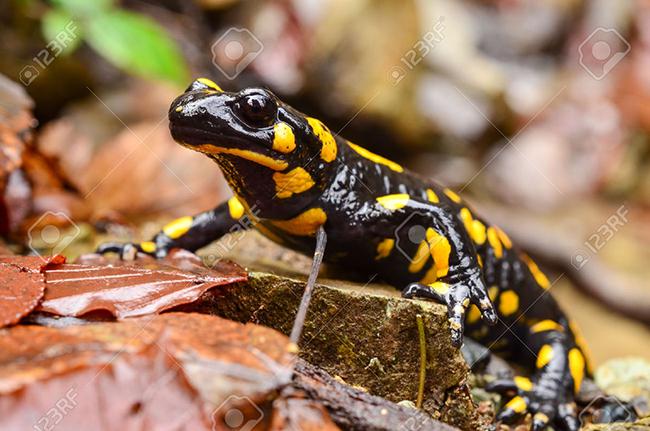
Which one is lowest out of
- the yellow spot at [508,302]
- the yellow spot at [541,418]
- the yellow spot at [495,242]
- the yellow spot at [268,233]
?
the yellow spot at [268,233]

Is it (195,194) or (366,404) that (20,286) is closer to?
(366,404)

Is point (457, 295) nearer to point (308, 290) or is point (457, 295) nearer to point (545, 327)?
point (308, 290)

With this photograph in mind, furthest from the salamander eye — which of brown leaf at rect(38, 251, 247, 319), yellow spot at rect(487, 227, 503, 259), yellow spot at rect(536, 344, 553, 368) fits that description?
A: yellow spot at rect(536, 344, 553, 368)
